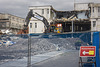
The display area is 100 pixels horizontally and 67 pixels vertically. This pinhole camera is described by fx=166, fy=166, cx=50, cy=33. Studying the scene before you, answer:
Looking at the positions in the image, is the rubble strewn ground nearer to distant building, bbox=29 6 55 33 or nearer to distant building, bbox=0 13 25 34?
distant building, bbox=29 6 55 33

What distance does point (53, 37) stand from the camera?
1191cm

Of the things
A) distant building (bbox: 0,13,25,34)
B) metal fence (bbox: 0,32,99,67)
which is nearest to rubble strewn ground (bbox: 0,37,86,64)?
metal fence (bbox: 0,32,99,67)

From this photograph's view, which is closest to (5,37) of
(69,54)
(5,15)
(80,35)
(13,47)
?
(13,47)

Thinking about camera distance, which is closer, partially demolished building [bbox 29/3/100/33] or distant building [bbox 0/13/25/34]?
partially demolished building [bbox 29/3/100/33]

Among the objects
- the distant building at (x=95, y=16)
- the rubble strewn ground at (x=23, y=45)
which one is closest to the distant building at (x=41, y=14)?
the distant building at (x=95, y=16)

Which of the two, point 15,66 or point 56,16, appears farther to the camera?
point 56,16

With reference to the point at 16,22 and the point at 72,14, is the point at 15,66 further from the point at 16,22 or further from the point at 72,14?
the point at 16,22

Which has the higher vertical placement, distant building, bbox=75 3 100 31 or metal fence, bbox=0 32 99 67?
distant building, bbox=75 3 100 31

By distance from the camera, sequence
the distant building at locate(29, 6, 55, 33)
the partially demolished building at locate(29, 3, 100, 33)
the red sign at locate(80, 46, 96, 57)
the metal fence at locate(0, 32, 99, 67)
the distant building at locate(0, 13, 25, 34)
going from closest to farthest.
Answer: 1. the red sign at locate(80, 46, 96, 57)
2. the metal fence at locate(0, 32, 99, 67)
3. the partially demolished building at locate(29, 3, 100, 33)
4. the distant building at locate(29, 6, 55, 33)
5. the distant building at locate(0, 13, 25, 34)

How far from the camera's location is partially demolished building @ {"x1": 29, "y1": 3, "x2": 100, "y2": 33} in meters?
46.9

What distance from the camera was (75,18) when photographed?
48.6 metres

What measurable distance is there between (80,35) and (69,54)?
5615mm

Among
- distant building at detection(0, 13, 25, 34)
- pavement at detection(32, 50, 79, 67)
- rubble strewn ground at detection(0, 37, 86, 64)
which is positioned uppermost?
distant building at detection(0, 13, 25, 34)

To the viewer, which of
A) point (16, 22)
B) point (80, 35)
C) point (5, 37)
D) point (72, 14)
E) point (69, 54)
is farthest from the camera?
point (16, 22)
